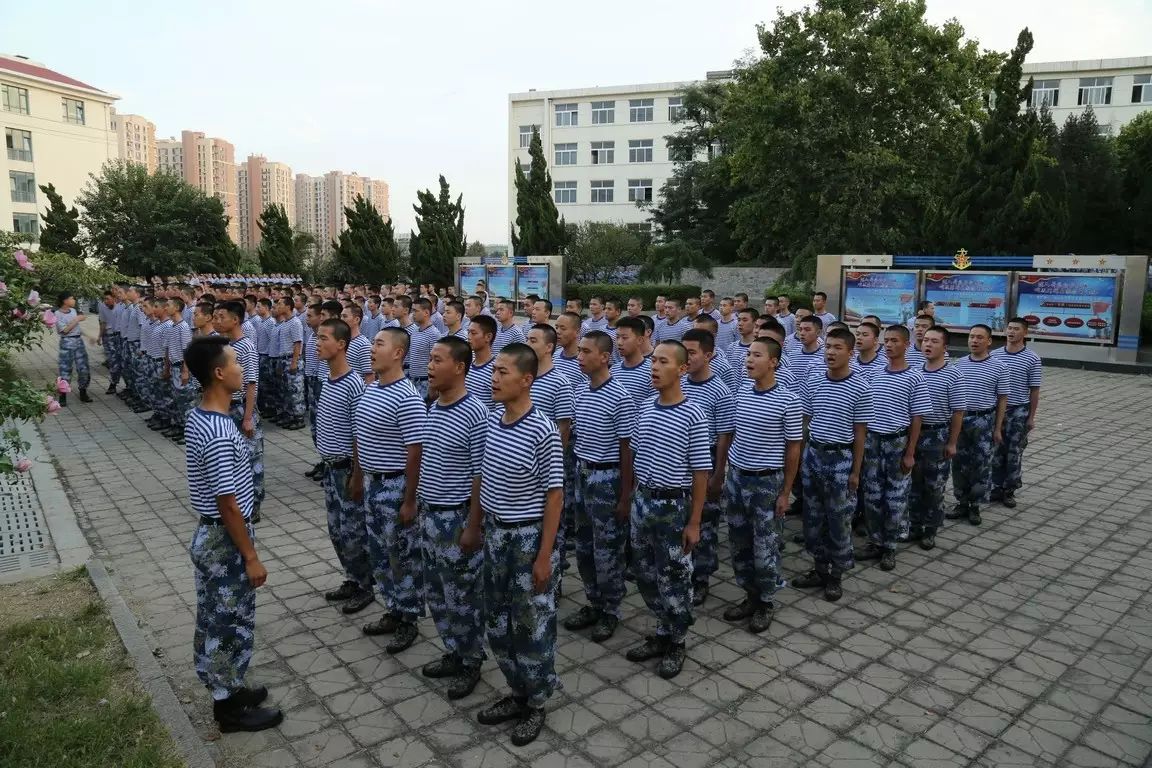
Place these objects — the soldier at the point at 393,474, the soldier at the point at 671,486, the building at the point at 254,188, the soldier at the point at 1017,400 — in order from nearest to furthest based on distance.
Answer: the soldier at the point at 671,486 → the soldier at the point at 393,474 → the soldier at the point at 1017,400 → the building at the point at 254,188

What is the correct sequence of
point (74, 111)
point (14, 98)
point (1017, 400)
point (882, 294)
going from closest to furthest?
point (1017, 400)
point (882, 294)
point (14, 98)
point (74, 111)

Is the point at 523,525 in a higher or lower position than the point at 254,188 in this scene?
lower

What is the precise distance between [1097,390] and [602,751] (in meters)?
14.4

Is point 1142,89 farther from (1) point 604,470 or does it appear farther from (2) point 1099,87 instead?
(1) point 604,470

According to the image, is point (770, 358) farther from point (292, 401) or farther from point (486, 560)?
point (292, 401)

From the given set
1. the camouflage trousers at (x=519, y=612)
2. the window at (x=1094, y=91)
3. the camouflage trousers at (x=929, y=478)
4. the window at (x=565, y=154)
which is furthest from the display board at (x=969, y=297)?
the window at (x=565, y=154)

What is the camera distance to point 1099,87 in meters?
42.8

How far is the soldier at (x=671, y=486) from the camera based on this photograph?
4254mm

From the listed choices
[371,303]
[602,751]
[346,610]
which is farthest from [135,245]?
[602,751]

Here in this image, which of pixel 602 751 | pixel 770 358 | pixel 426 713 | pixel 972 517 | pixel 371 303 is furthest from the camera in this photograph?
pixel 371 303

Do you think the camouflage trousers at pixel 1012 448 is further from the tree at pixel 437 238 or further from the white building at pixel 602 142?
the white building at pixel 602 142

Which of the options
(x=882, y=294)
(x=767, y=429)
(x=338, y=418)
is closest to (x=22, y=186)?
(x=882, y=294)

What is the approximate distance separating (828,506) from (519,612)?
2.74m

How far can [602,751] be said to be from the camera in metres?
3.72
